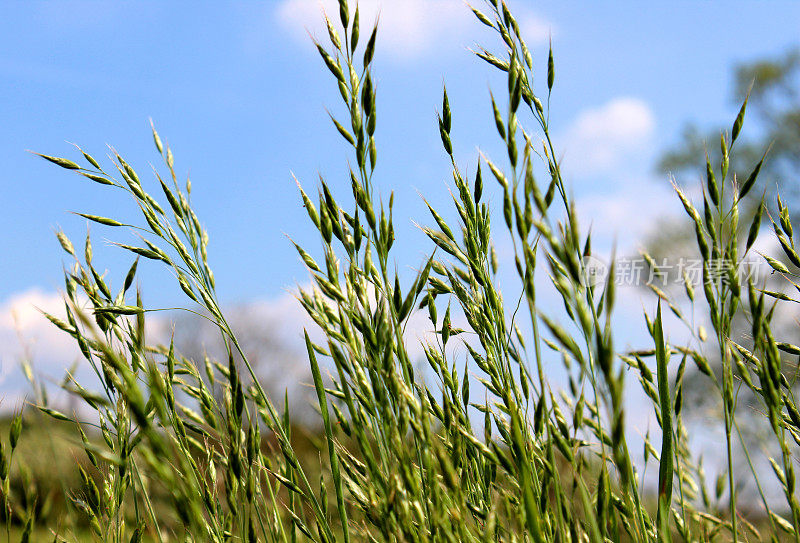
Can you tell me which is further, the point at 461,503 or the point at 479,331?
the point at 479,331

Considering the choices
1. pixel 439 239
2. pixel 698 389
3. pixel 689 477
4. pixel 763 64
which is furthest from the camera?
pixel 763 64

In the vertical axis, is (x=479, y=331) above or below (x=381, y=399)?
above

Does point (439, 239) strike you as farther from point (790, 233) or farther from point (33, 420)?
point (33, 420)

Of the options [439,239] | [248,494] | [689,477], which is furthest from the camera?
[689,477]

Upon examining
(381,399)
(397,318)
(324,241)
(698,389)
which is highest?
(698,389)

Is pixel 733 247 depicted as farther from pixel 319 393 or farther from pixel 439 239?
pixel 319 393

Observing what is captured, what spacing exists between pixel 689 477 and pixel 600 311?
2.80 ft

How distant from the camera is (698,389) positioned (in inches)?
460

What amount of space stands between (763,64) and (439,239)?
45.9 feet

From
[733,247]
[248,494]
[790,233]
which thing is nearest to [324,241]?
[248,494]

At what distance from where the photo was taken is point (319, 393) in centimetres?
116

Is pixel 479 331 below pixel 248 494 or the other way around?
the other way around

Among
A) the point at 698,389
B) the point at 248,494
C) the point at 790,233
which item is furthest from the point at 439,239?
the point at 698,389

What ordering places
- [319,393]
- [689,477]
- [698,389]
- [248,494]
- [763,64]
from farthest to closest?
[763,64], [698,389], [689,477], [319,393], [248,494]
